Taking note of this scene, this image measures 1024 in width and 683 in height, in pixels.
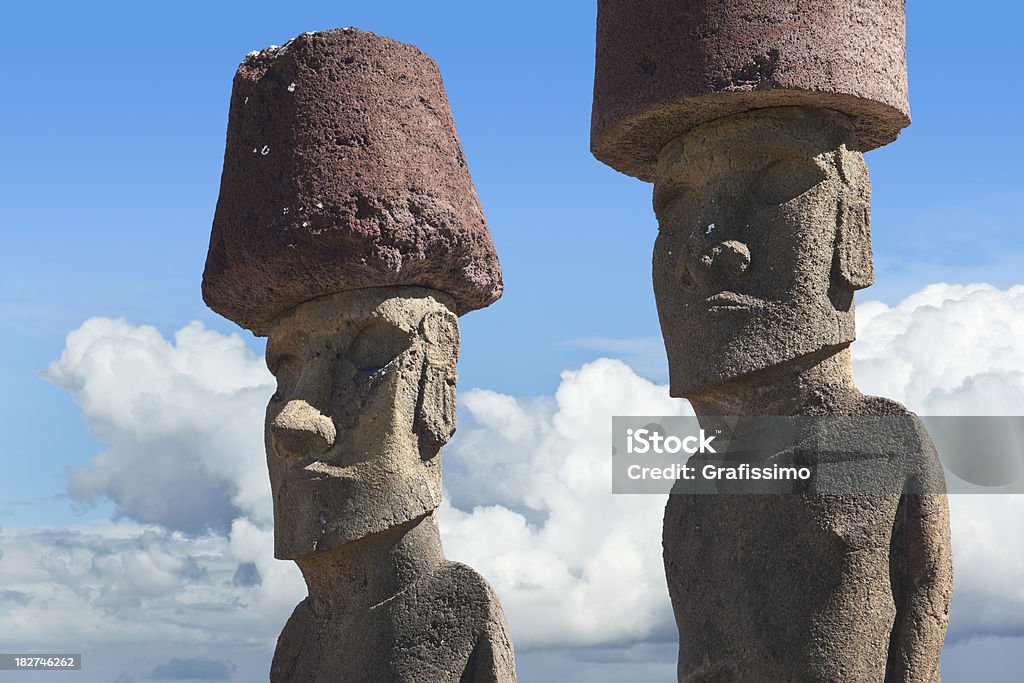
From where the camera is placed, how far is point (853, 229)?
9352mm

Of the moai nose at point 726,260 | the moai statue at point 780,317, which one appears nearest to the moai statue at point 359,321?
the moai statue at point 780,317

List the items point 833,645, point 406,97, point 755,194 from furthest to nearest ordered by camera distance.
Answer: point 406,97 < point 755,194 < point 833,645

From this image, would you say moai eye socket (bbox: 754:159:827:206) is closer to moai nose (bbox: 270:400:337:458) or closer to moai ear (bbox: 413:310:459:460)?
moai ear (bbox: 413:310:459:460)

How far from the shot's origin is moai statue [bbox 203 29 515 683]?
9531 millimetres

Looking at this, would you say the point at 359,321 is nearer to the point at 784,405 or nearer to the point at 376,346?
the point at 376,346

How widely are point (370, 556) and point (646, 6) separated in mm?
3272

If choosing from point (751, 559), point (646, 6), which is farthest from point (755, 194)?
point (751, 559)

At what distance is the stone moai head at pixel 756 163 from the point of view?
362 inches

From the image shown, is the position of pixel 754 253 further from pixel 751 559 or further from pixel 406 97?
pixel 406 97

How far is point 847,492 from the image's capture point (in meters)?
8.99

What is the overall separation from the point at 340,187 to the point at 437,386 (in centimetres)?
119

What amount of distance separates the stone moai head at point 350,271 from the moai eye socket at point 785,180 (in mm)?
1664

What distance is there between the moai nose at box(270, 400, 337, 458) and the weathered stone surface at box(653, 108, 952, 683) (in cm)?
185

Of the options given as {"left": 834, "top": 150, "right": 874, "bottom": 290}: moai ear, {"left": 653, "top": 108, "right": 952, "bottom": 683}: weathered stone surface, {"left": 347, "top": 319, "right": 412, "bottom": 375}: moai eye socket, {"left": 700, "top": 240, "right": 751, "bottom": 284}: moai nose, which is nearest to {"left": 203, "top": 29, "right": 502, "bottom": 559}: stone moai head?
{"left": 347, "top": 319, "right": 412, "bottom": 375}: moai eye socket
